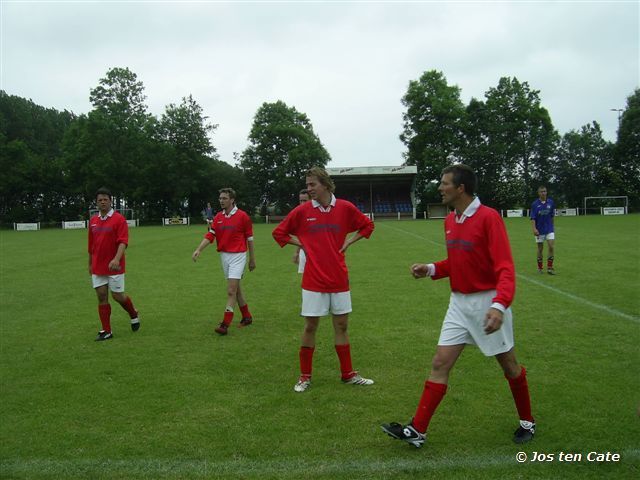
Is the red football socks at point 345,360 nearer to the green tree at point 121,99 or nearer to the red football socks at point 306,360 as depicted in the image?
the red football socks at point 306,360

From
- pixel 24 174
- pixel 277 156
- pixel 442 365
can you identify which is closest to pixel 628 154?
pixel 277 156

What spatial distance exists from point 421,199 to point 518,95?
16365 millimetres

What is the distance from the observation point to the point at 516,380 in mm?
3871

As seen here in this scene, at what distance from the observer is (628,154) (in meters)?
58.8

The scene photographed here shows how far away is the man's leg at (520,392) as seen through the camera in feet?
12.6

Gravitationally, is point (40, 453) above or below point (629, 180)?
below

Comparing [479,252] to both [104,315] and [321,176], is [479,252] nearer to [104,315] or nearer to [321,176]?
[321,176]

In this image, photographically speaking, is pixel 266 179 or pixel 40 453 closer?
pixel 40 453

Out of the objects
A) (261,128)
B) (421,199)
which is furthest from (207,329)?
(261,128)

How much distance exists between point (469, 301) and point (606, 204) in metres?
60.4

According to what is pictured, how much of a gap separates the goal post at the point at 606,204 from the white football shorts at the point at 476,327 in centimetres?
5671

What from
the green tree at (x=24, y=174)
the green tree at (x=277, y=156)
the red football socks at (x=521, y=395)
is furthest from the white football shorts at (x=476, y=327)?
the green tree at (x=24, y=174)

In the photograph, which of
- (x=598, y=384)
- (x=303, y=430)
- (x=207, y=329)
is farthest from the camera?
(x=207, y=329)

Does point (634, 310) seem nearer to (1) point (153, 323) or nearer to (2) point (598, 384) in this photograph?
(2) point (598, 384)
